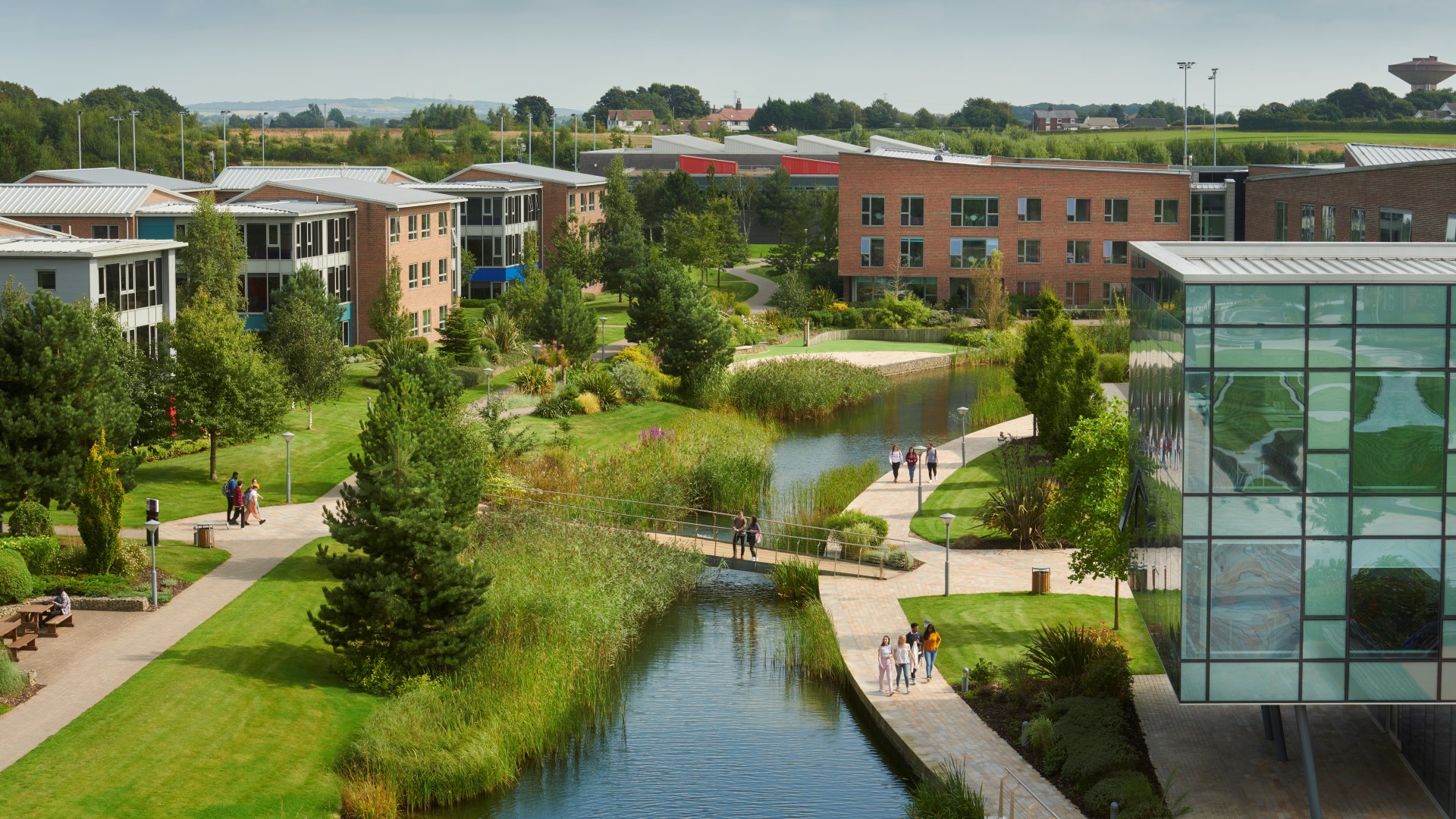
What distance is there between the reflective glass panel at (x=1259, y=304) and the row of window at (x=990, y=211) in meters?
64.7

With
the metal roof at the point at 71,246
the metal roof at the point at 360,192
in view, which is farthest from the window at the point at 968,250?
the metal roof at the point at 71,246

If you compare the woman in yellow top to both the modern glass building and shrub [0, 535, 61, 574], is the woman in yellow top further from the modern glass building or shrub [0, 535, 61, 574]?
shrub [0, 535, 61, 574]

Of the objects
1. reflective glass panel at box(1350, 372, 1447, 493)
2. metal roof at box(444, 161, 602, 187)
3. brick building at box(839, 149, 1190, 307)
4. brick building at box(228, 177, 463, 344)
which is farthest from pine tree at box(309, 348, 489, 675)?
metal roof at box(444, 161, 602, 187)

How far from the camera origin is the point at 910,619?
32.4 metres

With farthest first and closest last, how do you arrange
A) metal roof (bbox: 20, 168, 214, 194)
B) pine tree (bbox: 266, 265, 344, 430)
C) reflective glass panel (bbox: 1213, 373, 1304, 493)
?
1. metal roof (bbox: 20, 168, 214, 194)
2. pine tree (bbox: 266, 265, 344, 430)
3. reflective glass panel (bbox: 1213, 373, 1304, 493)

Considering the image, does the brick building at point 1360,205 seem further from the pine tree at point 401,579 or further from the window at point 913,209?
the window at point 913,209

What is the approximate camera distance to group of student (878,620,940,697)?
28250 millimetres

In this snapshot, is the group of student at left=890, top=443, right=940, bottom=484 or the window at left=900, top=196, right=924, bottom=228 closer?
the group of student at left=890, top=443, right=940, bottom=484

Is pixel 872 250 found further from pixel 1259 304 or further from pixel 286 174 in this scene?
pixel 1259 304

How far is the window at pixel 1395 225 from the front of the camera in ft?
122

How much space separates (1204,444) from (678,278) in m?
40.9

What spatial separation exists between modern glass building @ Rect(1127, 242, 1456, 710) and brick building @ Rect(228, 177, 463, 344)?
45.4 m

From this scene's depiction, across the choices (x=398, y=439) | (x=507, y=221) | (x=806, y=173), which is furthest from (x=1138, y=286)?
(x=806, y=173)

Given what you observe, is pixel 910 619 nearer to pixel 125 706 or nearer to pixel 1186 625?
pixel 1186 625
